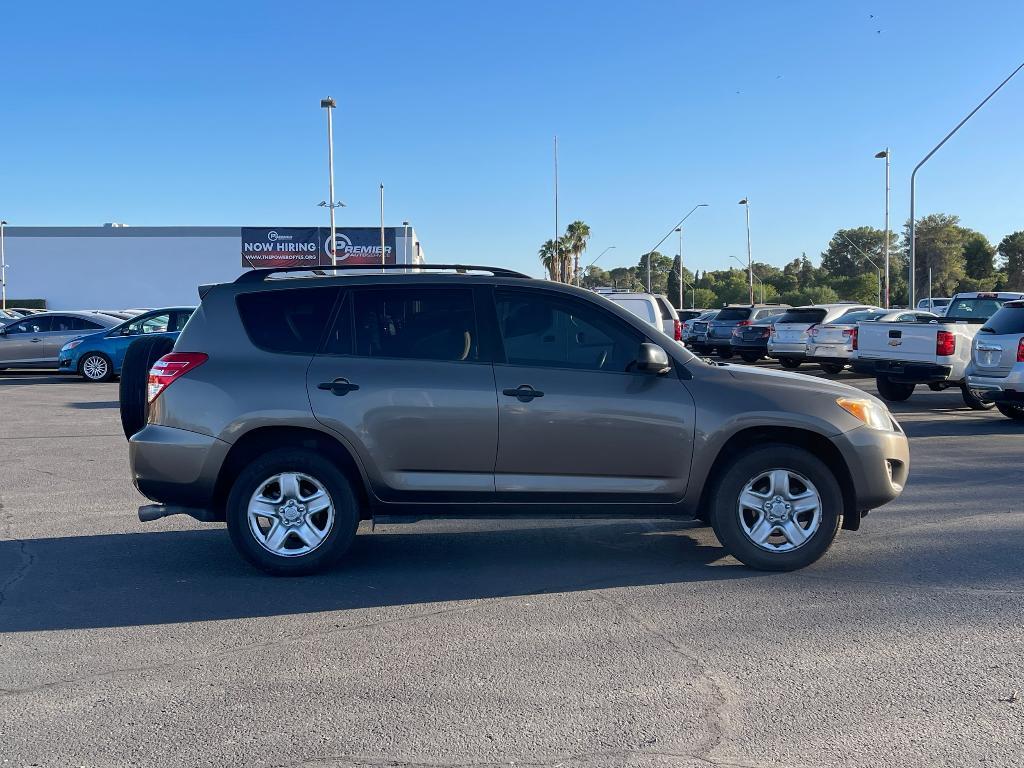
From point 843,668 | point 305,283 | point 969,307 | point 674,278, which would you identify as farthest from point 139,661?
point 674,278

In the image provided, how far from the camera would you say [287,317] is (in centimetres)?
604

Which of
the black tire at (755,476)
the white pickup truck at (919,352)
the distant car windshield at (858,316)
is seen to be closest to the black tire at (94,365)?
the white pickup truck at (919,352)

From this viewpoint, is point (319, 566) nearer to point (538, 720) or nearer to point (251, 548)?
point (251, 548)

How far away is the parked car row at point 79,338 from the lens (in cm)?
2066

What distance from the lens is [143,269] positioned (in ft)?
200

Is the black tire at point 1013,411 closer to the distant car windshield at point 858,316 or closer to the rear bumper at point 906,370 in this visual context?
the rear bumper at point 906,370

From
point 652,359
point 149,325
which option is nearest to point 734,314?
point 149,325

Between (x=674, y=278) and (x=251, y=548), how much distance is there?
9375 cm

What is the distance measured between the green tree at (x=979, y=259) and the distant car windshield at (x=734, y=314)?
206ft

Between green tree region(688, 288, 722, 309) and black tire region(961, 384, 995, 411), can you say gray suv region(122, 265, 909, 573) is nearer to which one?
black tire region(961, 384, 995, 411)

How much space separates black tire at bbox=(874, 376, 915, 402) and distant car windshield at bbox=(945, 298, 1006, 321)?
2212mm

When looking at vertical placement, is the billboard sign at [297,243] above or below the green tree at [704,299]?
above

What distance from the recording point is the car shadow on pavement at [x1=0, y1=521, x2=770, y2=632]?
5367 millimetres

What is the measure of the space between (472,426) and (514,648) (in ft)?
5.09
